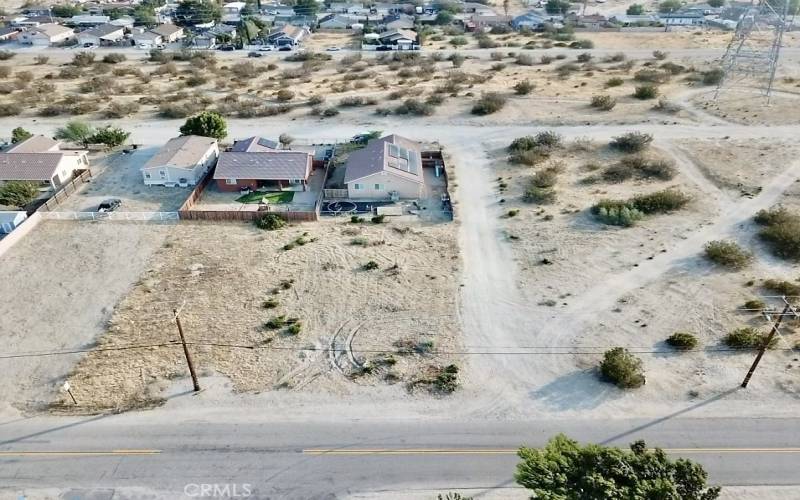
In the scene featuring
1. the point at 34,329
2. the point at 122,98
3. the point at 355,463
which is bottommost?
the point at 355,463

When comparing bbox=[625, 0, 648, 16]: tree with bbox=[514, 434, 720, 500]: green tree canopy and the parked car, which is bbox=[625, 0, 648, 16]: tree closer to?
the parked car

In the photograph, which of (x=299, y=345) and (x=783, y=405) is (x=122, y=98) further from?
(x=783, y=405)

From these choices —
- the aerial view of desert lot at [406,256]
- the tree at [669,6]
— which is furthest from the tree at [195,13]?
the tree at [669,6]

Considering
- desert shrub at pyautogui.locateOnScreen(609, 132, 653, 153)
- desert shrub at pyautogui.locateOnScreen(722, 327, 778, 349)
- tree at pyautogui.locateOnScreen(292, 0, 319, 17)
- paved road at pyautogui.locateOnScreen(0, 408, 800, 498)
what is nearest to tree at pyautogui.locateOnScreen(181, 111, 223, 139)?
paved road at pyautogui.locateOnScreen(0, 408, 800, 498)

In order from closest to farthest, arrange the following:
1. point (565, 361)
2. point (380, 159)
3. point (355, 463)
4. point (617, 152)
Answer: point (355, 463)
point (565, 361)
point (380, 159)
point (617, 152)

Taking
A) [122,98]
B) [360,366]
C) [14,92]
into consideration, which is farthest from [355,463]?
[14,92]

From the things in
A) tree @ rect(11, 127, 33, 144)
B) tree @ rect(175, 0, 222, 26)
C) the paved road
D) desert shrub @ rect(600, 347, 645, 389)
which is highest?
tree @ rect(175, 0, 222, 26)
